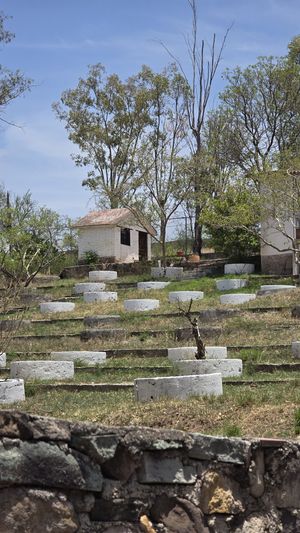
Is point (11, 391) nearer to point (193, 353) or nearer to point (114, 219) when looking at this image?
point (193, 353)

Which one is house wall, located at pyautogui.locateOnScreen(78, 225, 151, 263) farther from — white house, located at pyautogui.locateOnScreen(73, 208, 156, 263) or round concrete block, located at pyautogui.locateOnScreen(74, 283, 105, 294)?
round concrete block, located at pyautogui.locateOnScreen(74, 283, 105, 294)

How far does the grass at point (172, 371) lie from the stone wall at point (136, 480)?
458cm

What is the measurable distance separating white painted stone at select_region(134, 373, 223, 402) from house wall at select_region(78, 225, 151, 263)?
29.1 meters

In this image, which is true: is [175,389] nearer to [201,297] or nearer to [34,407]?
[34,407]

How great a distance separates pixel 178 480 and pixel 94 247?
38.2 metres

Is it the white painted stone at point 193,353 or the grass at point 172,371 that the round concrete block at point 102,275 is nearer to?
the grass at point 172,371

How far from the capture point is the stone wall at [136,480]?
3.55 m

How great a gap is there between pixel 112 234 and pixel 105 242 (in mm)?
661

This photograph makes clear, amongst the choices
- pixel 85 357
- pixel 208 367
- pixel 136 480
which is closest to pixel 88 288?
pixel 85 357

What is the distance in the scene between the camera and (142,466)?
3.88 m

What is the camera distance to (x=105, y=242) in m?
41.8

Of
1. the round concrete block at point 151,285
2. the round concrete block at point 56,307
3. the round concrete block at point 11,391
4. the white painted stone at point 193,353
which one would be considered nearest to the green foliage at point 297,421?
the round concrete block at point 11,391

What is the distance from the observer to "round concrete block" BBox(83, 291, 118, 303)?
2861 centimetres

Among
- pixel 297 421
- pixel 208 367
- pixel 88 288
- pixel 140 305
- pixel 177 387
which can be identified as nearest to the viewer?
pixel 297 421
